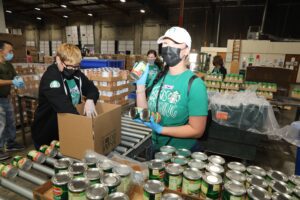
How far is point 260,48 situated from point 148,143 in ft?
23.5

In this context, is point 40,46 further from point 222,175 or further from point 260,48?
point 222,175

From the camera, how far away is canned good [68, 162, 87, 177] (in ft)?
2.95

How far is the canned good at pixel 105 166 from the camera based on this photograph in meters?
0.94

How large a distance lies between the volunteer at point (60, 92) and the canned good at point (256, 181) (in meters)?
1.25

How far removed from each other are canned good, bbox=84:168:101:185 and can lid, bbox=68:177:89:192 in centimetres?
3

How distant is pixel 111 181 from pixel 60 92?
3.49ft

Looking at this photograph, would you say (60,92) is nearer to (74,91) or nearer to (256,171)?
(74,91)

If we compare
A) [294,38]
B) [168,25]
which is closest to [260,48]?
[294,38]

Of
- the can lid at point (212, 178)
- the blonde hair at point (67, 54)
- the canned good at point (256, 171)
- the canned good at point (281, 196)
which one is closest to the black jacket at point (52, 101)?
the blonde hair at point (67, 54)

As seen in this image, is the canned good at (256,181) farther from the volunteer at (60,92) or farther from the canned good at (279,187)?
the volunteer at (60,92)

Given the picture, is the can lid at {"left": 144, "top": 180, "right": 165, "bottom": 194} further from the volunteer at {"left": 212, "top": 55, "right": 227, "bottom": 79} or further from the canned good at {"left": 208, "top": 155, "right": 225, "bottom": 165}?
the volunteer at {"left": 212, "top": 55, "right": 227, "bottom": 79}

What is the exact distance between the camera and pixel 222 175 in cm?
94

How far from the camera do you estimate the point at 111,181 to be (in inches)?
32.8

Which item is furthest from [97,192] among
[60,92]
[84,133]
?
[60,92]
